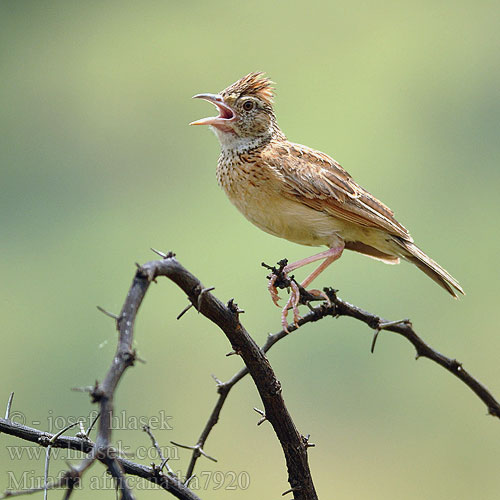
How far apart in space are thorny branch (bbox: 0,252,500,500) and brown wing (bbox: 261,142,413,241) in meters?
0.69

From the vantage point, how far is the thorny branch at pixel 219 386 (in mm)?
866

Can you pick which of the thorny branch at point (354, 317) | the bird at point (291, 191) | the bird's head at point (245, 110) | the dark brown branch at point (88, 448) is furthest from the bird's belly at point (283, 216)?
the dark brown branch at point (88, 448)

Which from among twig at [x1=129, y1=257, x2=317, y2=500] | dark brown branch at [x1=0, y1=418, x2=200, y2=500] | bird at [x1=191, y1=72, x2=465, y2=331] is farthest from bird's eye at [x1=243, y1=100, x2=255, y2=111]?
dark brown branch at [x1=0, y1=418, x2=200, y2=500]

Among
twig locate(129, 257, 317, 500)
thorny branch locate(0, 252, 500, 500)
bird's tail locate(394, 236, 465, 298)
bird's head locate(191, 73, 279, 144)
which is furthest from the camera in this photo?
bird's head locate(191, 73, 279, 144)

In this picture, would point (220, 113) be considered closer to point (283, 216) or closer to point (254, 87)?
point (254, 87)

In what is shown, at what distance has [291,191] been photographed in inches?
99.2

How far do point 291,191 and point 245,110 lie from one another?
0.36 metres

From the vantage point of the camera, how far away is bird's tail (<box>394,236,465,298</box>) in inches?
97.7

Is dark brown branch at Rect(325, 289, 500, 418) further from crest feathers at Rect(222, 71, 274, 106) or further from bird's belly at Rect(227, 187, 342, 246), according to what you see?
crest feathers at Rect(222, 71, 274, 106)

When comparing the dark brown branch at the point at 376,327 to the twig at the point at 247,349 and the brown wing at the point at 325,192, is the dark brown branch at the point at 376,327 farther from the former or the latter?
the brown wing at the point at 325,192

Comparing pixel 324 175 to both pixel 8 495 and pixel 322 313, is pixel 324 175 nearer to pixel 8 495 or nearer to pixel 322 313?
pixel 322 313

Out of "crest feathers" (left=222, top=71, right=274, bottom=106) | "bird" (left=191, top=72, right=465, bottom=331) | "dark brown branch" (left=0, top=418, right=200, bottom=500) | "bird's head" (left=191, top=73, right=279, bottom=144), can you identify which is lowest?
"dark brown branch" (left=0, top=418, right=200, bottom=500)

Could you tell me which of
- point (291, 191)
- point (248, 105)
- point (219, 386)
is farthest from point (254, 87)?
point (219, 386)

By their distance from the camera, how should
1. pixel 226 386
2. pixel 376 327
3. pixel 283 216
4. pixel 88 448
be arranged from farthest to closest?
pixel 283 216 < pixel 376 327 < pixel 226 386 < pixel 88 448
